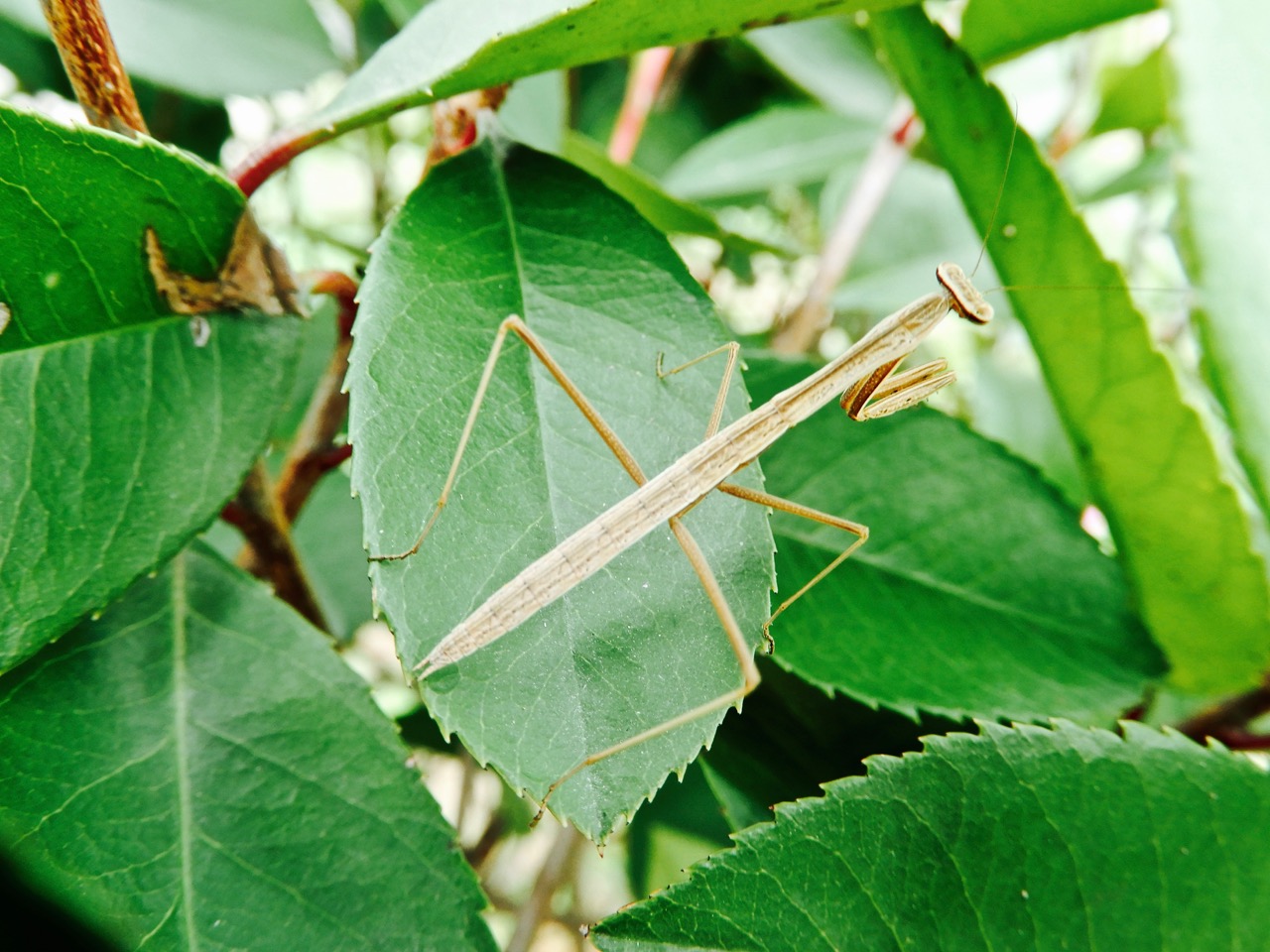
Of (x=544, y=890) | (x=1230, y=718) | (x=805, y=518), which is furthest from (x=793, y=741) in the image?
(x=544, y=890)

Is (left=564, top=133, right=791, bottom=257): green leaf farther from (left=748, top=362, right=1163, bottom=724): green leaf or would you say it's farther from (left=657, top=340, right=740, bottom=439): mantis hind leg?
A: (left=657, top=340, right=740, bottom=439): mantis hind leg

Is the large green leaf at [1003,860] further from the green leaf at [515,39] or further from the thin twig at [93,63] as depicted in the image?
the thin twig at [93,63]

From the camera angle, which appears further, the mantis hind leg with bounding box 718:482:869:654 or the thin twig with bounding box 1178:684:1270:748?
the thin twig with bounding box 1178:684:1270:748

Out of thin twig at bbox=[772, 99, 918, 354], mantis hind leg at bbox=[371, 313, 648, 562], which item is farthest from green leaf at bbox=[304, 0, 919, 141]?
thin twig at bbox=[772, 99, 918, 354]

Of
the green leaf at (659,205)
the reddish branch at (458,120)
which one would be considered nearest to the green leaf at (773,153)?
the green leaf at (659,205)

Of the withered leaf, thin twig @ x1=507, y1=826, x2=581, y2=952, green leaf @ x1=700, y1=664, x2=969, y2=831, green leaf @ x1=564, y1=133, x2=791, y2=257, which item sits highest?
green leaf @ x1=564, y1=133, x2=791, y2=257

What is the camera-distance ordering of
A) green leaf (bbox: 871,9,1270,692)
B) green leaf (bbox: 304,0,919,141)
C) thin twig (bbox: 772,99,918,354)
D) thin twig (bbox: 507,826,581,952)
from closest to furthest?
green leaf (bbox: 304,0,919,141) → green leaf (bbox: 871,9,1270,692) → thin twig (bbox: 507,826,581,952) → thin twig (bbox: 772,99,918,354)

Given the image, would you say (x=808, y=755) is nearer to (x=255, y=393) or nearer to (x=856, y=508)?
(x=856, y=508)

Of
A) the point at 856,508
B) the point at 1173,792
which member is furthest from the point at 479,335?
the point at 1173,792
